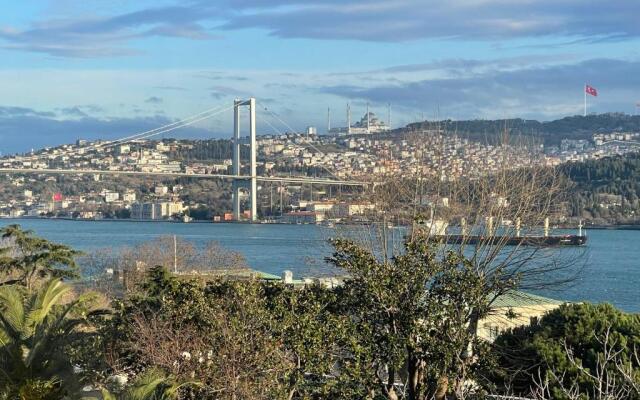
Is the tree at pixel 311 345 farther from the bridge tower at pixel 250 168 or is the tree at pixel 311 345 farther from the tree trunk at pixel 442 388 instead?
the bridge tower at pixel 250 168

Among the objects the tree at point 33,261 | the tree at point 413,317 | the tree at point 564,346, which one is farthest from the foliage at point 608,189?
the tree at point 413,317

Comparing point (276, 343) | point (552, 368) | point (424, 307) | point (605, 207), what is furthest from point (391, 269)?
point (605, 207)

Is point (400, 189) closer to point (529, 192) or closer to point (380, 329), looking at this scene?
point (529, 192)

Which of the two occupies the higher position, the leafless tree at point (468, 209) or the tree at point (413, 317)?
the leafless tree at point (468, 209)

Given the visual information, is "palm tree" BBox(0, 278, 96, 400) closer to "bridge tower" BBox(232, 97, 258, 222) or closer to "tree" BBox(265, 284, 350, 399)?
"tree" BBox(265, 284, 350, 399)

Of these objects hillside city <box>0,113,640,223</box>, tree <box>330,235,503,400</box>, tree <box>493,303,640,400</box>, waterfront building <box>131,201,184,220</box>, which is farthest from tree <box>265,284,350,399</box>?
waterfront building <box>131,201,184,220</box>
